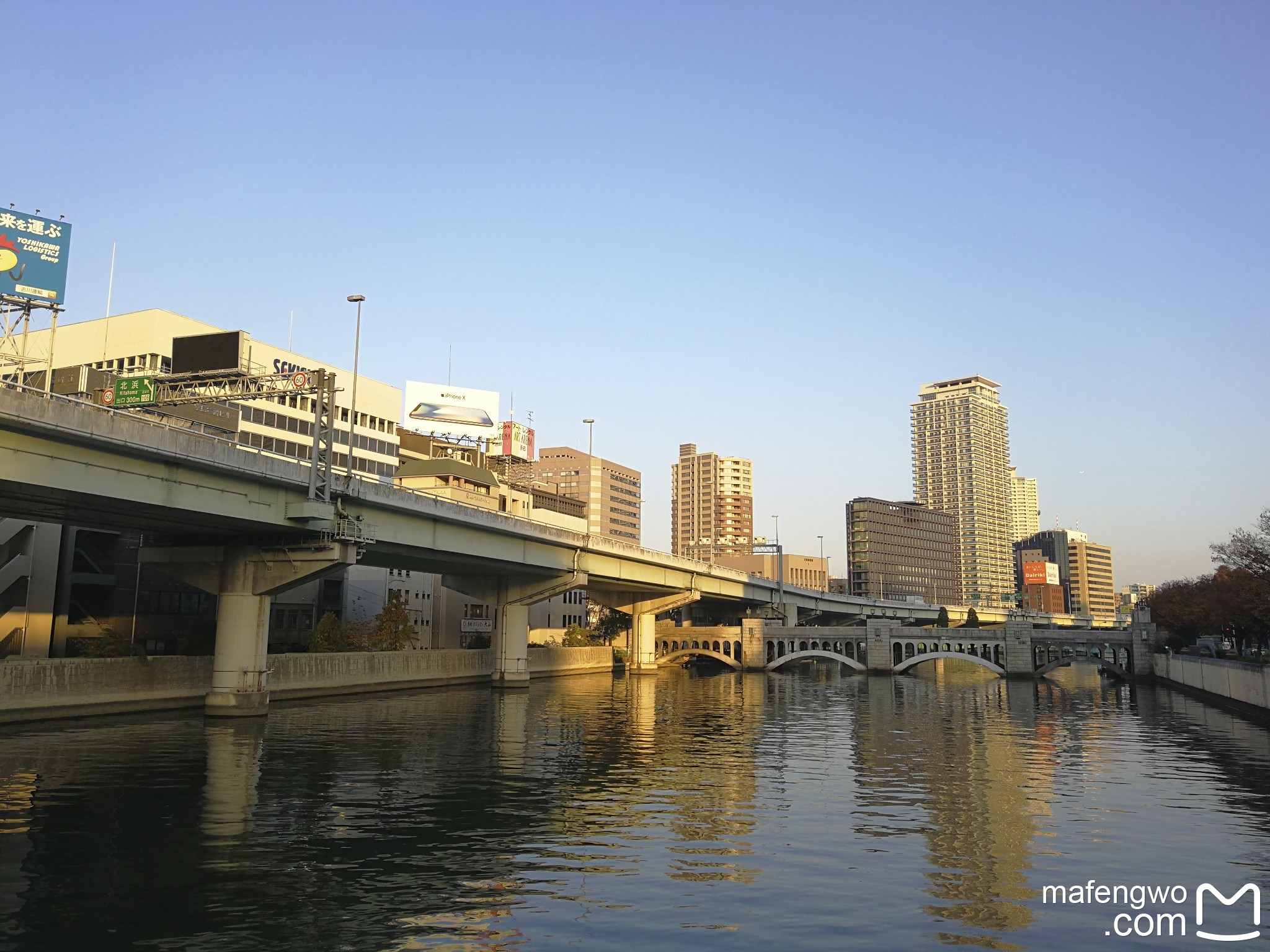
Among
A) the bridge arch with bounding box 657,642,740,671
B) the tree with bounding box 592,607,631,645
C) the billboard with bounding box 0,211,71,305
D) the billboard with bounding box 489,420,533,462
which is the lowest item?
the bridge arch with bounding box 657,642,740,671

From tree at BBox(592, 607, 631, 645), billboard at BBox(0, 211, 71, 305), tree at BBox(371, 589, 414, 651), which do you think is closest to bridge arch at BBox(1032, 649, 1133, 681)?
tree at BBox(592, 607, 631, 645)

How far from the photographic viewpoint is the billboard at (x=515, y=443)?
454 feet

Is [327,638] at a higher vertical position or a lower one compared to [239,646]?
higher

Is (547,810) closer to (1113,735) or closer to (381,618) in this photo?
(1113,735)

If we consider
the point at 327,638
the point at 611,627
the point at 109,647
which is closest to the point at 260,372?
the point at 327,638

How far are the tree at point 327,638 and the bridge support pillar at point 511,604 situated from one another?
14830 mm

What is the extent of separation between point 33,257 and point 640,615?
296ft

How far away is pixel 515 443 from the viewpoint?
143375 mm

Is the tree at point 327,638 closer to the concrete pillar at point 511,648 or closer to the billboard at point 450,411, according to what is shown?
the concrete pillar at point 511,648

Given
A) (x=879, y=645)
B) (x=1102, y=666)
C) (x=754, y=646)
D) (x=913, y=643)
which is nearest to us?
(x=1102, y=666)

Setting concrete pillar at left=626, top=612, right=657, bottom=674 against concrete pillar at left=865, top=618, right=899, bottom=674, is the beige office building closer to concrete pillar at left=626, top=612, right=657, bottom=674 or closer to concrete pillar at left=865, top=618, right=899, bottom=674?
concrete pillar at left=626, top=612, right=657, bottom=674

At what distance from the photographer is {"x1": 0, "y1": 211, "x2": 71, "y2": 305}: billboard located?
50.7 metres

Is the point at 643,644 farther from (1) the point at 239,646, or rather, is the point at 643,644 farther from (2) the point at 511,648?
(1) the point at 239,646

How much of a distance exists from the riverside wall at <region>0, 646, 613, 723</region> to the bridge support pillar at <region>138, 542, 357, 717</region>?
3920mm
